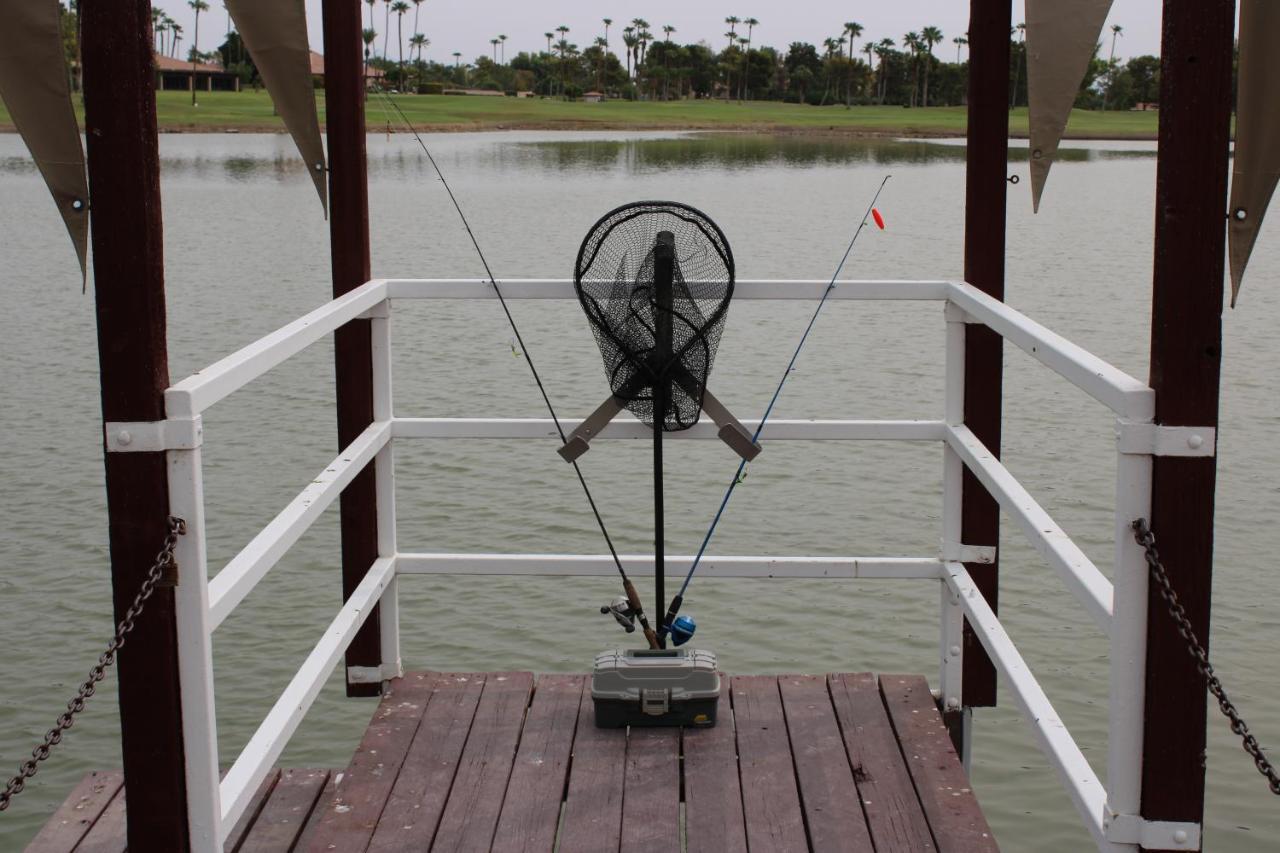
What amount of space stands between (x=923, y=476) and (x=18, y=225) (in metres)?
16.3

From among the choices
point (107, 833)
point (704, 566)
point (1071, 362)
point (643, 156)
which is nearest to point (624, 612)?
point (704, 566)

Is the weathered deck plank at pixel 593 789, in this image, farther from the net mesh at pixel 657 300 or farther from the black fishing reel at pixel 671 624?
the net mesh at pixel 657 300

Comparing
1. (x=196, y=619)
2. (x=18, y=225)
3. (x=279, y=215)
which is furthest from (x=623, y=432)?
(x=279, y=215)

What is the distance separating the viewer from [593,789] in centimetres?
339

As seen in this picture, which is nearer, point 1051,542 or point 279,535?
point 1051,542

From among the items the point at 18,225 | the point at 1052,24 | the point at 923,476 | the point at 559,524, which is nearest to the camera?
the point at 1052,24

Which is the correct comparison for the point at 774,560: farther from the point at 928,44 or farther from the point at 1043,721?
the point at 928,44

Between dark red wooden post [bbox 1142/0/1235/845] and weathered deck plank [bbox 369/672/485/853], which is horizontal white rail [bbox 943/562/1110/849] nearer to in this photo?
dark red wooden post [bbox 1142/0/1235/845]

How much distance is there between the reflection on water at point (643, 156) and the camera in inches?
1451

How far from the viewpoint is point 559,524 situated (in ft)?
27.2

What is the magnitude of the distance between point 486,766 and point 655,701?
0.43 metres

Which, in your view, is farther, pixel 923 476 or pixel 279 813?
pixel 923 476

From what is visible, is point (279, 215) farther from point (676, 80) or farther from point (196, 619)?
point (676, 80)

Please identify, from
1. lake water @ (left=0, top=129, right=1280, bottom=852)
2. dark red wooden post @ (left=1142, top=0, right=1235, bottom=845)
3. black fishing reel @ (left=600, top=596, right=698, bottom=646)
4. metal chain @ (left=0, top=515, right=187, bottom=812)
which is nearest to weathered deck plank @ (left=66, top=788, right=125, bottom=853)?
metal chain @ (left=0, top=515, right=187, bottom=812)
